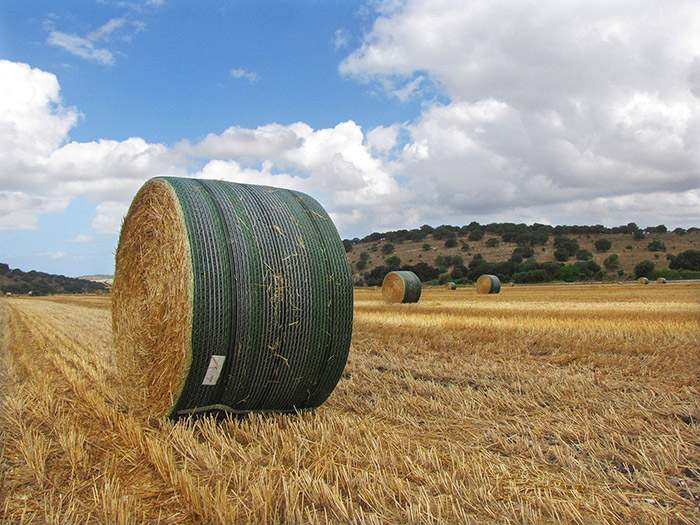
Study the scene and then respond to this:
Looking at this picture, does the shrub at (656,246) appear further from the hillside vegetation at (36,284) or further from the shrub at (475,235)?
the hillside vegetation at (36,284)

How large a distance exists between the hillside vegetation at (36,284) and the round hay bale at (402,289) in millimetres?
54183

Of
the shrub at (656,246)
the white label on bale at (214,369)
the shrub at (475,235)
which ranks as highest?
the shrub at (475,235)

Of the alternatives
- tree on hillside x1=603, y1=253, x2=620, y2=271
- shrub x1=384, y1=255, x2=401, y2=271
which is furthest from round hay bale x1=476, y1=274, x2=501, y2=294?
shrub x1=384, y1=255, x2=401, y2=271

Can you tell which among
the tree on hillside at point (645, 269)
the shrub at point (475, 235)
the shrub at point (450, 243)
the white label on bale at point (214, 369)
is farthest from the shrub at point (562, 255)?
the white label on bale at point (214, 369)

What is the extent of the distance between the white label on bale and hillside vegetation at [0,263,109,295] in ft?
215

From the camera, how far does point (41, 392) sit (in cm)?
531

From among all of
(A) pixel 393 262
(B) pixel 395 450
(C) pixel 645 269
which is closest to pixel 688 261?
(C) pixel 645 269

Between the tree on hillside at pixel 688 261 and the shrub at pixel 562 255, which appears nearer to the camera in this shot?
the tree on hillside at pixel 688 261

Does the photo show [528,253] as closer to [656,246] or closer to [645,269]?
[656,246]

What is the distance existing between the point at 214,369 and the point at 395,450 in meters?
1.52

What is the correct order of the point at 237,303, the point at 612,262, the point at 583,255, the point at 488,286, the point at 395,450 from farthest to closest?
1. the point at 583,255
2. the point at 612,262
3. the point at 488,286
4. the point at 237,303
5. the point at 395,450

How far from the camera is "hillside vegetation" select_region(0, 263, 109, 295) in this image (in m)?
64.4

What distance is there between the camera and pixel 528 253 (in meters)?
61.8

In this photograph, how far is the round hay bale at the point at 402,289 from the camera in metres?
18.2
